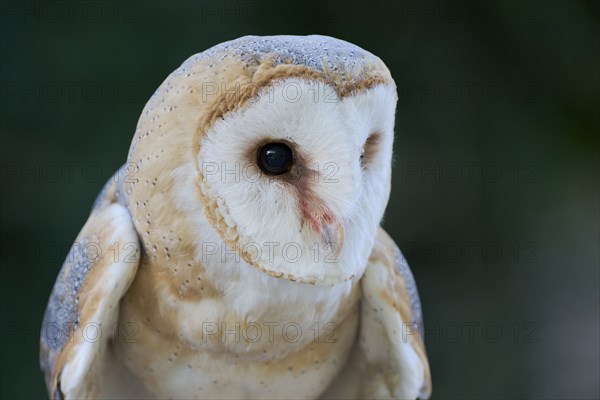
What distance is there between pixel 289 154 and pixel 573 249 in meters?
1.90

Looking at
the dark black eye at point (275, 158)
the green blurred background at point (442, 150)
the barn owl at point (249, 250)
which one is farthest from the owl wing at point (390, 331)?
the green blurred background at point (442, 150)

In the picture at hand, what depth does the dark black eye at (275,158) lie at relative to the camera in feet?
3.76

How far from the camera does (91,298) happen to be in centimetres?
136

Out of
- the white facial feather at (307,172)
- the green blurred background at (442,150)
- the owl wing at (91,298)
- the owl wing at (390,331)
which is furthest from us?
the green blurred background at (442,150)

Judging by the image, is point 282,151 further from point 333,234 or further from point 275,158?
point 333,234

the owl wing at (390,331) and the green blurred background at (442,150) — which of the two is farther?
the green blurred background at (442,150)

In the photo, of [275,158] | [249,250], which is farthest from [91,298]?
[275,158]

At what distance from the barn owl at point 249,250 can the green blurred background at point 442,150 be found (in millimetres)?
1078

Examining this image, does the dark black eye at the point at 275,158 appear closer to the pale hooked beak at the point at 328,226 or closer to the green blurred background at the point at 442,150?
the pale hooked beak at the point at 328,226

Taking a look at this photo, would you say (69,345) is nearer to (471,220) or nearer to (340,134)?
(340,134)

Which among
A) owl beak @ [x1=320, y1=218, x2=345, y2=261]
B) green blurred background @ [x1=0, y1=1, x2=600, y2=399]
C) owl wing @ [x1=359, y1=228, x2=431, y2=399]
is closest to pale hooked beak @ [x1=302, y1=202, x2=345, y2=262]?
owl beak @ [x1=320, y1=218, x2=345, y2=261]

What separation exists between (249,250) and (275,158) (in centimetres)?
15

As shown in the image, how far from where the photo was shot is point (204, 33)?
2.50 m

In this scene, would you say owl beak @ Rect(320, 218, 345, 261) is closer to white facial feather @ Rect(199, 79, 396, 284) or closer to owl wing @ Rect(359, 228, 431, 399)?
white facial feather @ Rect(199, 79, 396, 284)
